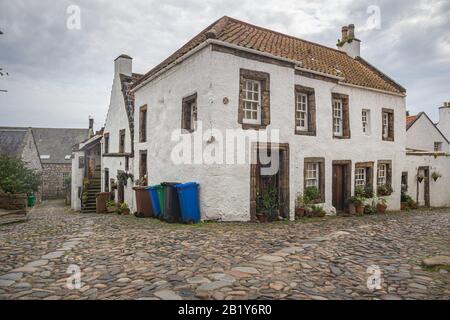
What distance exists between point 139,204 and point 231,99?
19.5 feet

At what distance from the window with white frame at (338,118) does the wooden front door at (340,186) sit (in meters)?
1.56

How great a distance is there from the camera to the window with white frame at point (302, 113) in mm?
12594

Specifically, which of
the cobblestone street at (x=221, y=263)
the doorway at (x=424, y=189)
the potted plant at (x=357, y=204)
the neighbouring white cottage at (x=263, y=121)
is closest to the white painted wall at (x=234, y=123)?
the neighbouring white cottage at (x=263, y=121)

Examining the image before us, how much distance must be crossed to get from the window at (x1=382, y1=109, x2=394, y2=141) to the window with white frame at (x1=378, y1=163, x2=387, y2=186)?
1.59 meters

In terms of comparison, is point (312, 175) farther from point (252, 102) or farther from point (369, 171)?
point (252, 102)

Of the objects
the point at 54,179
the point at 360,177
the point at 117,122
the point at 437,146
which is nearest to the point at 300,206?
the point at 360,177

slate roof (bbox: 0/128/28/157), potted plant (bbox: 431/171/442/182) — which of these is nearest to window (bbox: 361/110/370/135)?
potted plant (bbox: 431/171/442/182)

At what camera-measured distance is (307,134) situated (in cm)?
1240

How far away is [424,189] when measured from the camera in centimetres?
1817

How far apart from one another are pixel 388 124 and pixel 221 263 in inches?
570

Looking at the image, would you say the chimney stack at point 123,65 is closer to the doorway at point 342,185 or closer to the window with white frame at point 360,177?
the doorway at point 342,185

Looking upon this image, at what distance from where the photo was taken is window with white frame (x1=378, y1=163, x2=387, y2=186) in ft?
51.0

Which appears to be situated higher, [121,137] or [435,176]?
[121,137]

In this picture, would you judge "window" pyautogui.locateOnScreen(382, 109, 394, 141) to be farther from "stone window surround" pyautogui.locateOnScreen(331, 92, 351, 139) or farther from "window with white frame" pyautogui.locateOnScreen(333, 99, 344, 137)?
"window with white frame" pyautogui.locateOnScreen(333, 99, 344, 137)
